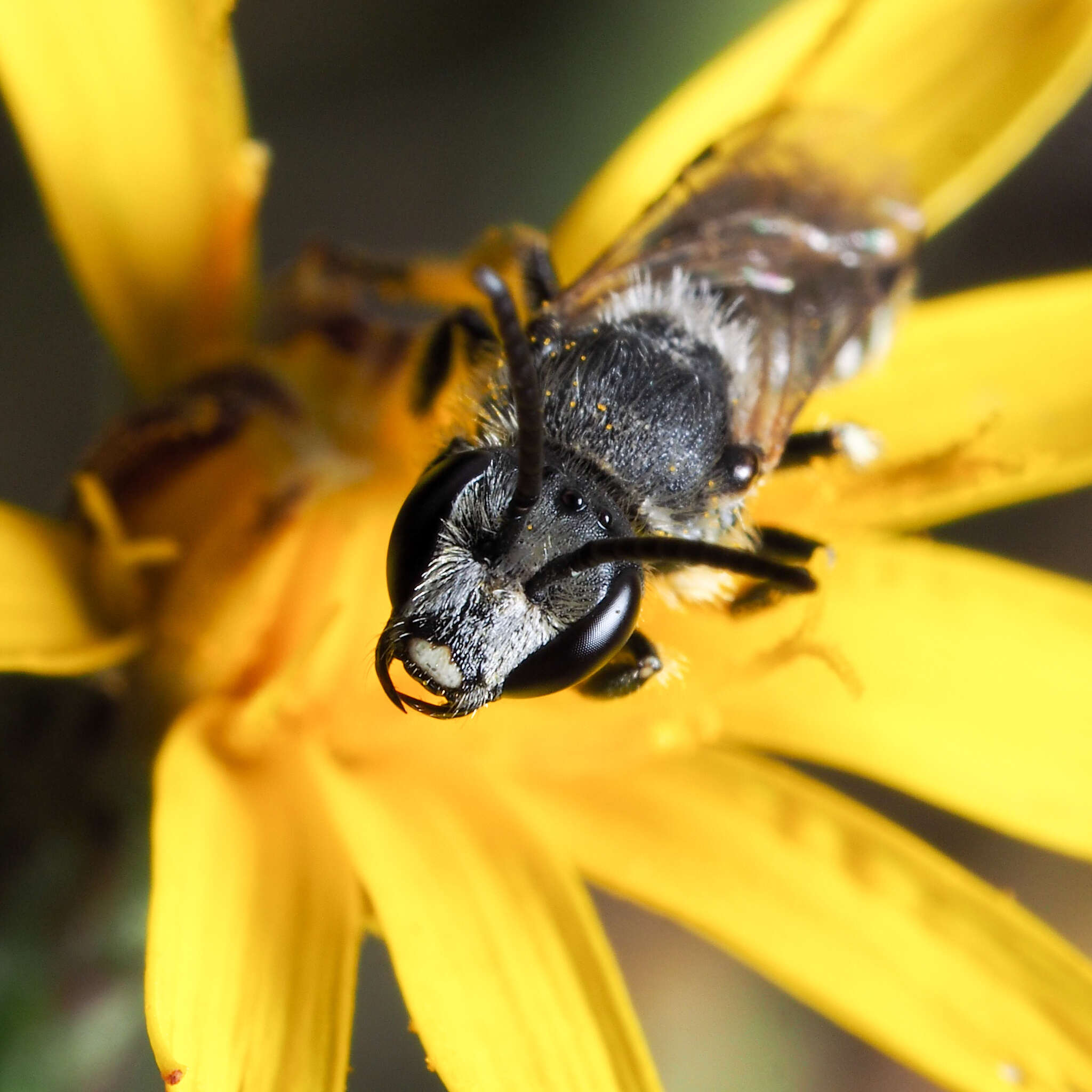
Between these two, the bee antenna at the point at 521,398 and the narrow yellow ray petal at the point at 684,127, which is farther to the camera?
the narrow yellow ray petal at the point at 684,127

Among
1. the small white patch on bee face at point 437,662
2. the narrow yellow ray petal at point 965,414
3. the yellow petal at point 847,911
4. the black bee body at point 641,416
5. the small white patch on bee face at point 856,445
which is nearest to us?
the small white patch on bee face at point 437,662

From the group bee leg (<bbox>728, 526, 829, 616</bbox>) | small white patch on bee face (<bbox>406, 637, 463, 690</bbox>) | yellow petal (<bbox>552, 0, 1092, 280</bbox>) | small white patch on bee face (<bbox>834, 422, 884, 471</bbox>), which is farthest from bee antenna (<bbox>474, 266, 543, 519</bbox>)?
yellow petal (<bbox>552, 0, 1092, 280</bbox>)

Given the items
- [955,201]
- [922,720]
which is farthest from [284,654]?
[955,201]

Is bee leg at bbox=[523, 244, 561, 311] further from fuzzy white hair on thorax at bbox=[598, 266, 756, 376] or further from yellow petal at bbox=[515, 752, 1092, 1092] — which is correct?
yellow petal at bbox=[515, 752, 1092, 1092]

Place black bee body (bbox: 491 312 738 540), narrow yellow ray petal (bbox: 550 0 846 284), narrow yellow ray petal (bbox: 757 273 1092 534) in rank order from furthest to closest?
narrow yellow ray petal (bbox: 550 0 846 284), narrow yellow ray petal (bbox: 757 273 1092 534), black bee body (bbox: 491 312 738 540)

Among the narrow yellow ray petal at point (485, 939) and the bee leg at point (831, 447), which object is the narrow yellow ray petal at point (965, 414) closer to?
→ the bee leg at point (831, 447)

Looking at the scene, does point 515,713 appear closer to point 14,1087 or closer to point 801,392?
point 801,392

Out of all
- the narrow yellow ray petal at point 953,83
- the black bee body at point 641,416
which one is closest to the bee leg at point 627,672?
the black bee body at point 641,416
